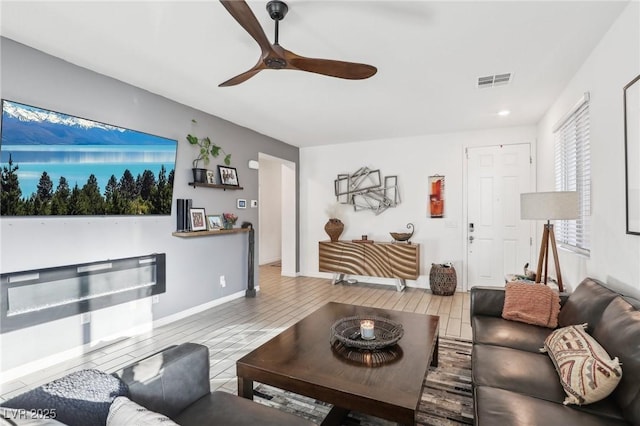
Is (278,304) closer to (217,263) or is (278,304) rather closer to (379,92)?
(217,263)

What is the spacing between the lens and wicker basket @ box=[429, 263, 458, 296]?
471 cm

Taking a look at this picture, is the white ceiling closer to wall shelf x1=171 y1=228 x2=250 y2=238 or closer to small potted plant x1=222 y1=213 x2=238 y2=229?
small potted plant x1=222 y1=213 x2=238 y2=229

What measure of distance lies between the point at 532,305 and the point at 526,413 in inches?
50.1

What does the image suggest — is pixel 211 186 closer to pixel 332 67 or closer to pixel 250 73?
pixel 250 73

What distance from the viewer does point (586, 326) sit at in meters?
1.81

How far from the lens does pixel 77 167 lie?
8.99ft

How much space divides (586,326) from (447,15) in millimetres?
2073

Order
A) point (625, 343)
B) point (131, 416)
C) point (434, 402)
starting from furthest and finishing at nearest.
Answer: point (434, 402), point (625, 343), point (131, 416)

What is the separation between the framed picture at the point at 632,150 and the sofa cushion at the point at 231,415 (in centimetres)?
216

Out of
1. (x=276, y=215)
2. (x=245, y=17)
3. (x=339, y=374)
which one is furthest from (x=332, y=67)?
(x=276, y=215)

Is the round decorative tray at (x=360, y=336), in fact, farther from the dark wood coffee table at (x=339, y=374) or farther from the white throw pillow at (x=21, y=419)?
the white throw pillow at (x=21, y=419)

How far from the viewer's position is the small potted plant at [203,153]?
3.83 m

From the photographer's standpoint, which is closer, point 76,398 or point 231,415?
point 76,398

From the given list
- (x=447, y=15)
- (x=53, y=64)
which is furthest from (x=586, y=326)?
(x=53, y=64)
